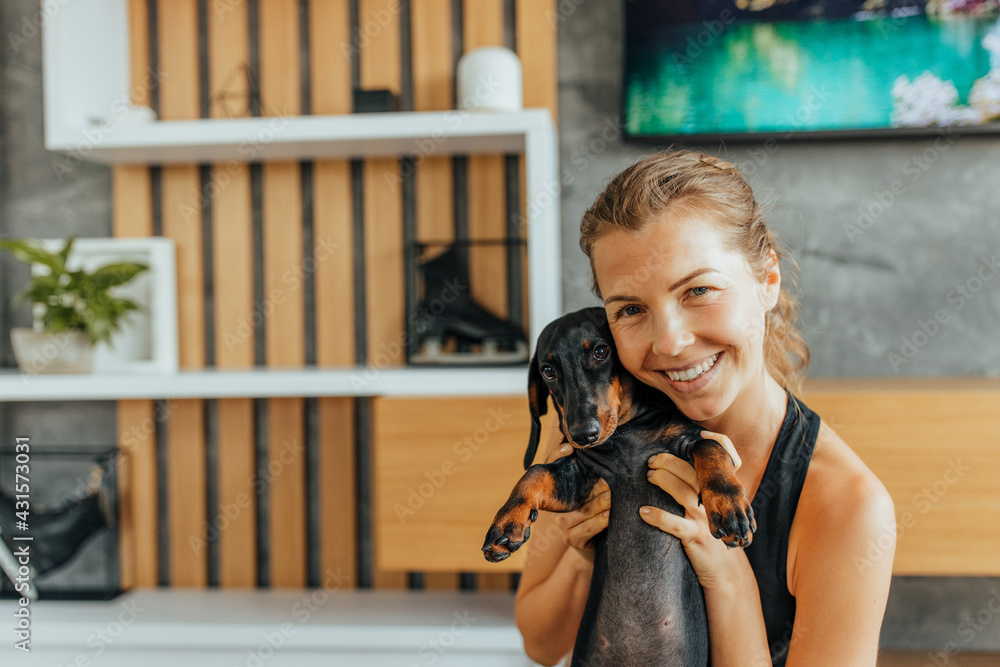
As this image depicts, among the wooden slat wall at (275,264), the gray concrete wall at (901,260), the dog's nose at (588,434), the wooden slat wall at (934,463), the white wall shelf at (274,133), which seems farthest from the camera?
the wooden slat wall at (275,264)

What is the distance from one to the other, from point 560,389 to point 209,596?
165cm

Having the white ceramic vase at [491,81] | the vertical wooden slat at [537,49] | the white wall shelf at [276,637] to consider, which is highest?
the vertical wooden slat at [537,49]

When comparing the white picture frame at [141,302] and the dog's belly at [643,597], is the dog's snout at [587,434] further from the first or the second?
the white picture frame at [141,302]

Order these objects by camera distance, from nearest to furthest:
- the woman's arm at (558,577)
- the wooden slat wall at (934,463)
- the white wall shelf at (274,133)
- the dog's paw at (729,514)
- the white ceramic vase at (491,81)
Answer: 1. the dog's paw at (729,514)
2. the woman's arm at (558,577)
3. the wooden slat wall at (934,463)
4. the white wall shelf at (274,133)
5. the white ceramic vase at (491,81)

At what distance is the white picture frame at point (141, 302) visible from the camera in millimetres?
2047

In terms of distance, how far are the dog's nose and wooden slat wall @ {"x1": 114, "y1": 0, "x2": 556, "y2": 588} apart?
1.23 metres

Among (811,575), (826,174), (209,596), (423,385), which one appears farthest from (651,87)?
(209,596)

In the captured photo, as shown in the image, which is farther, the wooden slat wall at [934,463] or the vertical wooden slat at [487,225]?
the vertical wooden slat at [487,225]

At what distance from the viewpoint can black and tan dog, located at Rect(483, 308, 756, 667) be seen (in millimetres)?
899

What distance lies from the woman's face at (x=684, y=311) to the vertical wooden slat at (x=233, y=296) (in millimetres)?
1527

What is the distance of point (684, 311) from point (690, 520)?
264 millimetres

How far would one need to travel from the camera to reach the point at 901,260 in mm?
2010

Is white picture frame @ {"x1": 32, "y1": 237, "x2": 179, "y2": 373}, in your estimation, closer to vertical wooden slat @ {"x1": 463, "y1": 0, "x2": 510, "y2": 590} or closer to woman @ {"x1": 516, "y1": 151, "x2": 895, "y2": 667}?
vertical wooden slat @ {"x1": 463, "y1": 0, "x2": 510, "y2": 590}

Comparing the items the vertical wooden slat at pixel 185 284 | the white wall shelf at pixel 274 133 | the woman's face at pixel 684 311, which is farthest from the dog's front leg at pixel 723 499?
the vertical wooden slat at pixel 185 284
